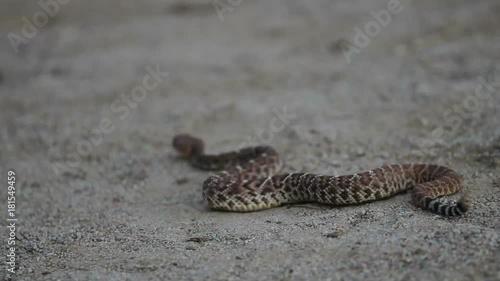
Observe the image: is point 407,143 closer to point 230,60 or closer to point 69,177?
point 69,177
